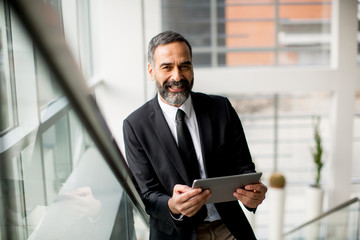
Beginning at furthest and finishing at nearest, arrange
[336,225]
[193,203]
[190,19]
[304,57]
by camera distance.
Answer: [304,57] < [190,19] < [336,225] < [193,203]

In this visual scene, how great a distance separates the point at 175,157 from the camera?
6.07 feet

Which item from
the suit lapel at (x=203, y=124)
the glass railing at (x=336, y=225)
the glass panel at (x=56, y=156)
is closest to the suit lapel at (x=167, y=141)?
the suit lapel at (x=203, y=124)

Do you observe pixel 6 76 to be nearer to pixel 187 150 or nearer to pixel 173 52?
pixel 173 52

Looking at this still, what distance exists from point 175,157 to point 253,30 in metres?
5.91

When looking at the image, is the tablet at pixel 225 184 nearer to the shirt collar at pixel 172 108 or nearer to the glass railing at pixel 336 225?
the shirt collar at pixel 172 108

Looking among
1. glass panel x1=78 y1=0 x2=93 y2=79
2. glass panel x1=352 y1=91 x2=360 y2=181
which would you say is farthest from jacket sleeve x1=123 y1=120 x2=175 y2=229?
glass panel x1=352 y1=91 x2=360 y2=181

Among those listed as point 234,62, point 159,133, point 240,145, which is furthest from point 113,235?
point 234,62

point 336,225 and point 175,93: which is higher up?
point 175,93

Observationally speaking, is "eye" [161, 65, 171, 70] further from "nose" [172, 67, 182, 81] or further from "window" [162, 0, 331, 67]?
"window" [162, 0, 331, 67]

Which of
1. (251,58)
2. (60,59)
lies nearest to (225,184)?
(60,59)

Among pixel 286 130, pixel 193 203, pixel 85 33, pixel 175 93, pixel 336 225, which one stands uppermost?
pixel 85 33

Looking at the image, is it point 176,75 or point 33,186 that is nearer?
point 33,186

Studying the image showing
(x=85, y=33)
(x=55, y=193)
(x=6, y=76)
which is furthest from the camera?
(x=85, y=33)

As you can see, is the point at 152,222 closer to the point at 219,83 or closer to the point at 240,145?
the point at 240,145
